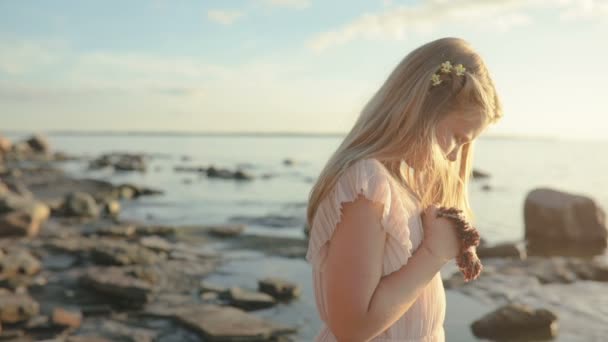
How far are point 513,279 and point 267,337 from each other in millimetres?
5466

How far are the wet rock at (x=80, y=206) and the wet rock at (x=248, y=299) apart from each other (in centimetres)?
974

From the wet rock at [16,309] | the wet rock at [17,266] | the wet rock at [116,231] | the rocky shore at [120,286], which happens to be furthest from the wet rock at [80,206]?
the wet rock at [16,309]

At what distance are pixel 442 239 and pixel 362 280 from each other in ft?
1.05

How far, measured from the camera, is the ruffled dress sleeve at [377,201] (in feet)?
5.40

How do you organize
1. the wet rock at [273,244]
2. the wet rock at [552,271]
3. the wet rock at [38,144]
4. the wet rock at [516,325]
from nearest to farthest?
the wet rock at [516,325], the wet rock at [552,271], the wet rock at [273,244], the wet rock at [38,144]

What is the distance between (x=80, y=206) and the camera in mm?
16453

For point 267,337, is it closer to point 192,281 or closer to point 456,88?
point 192,281

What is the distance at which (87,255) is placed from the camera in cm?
1055

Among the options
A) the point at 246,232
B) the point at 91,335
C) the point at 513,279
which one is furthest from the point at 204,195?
the point at 91,335

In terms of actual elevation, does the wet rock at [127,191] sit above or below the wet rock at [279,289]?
below

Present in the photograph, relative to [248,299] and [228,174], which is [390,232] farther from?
[228,174]

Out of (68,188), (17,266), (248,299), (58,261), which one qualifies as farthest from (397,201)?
(68,188)

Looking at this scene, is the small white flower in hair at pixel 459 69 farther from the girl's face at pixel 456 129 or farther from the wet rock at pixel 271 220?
the wet rock at pixel 271 220

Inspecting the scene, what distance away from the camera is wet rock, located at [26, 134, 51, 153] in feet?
184
